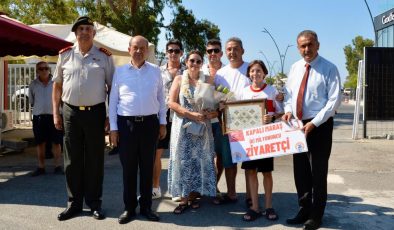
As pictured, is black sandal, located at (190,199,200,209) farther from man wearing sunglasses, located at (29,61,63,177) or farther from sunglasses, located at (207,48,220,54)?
man wearing sunglasses, located at (29,61,63,177)

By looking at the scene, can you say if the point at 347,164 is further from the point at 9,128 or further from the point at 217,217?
the point at 9,128

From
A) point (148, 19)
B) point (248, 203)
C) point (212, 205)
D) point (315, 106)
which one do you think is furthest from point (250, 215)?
point (148, 19)

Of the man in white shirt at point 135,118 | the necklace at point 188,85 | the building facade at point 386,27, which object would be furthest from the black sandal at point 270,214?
the building facade at point 386,27

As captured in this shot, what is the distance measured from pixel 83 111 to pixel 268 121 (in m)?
2.06

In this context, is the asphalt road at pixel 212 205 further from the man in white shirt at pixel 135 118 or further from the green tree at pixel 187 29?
the green tree at pixel 187 29

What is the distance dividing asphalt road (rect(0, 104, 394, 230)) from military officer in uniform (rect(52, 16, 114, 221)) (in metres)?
0.30

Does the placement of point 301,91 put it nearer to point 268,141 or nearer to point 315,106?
point 315,106

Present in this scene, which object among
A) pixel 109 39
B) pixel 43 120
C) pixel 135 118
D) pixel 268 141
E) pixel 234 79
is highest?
pixel 109 39

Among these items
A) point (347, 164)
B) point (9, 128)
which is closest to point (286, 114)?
point (347, 164)

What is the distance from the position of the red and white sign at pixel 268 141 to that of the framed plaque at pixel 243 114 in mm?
66

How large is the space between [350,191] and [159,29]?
1369cm

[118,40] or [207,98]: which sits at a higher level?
[118,40]

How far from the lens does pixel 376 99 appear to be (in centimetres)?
1129

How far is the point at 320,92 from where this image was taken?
4305mm
